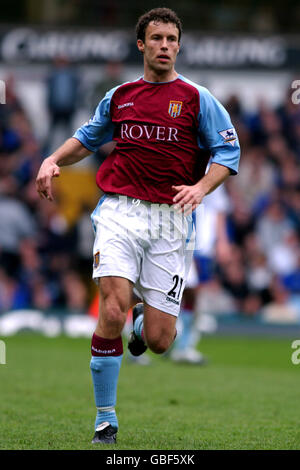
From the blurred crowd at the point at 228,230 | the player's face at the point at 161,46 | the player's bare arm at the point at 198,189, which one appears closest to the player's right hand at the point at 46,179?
the player's bare arm at the point at 198,189

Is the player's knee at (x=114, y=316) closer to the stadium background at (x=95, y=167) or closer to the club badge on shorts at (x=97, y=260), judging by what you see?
the club badge on shorts at (x=97, y=260)

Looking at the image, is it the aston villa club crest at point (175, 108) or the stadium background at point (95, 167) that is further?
the stadium background at point (95, 167)

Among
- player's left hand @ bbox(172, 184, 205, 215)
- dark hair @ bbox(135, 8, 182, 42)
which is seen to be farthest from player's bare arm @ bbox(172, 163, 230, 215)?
dark hair @ bbox(135, 8, 182, 42)

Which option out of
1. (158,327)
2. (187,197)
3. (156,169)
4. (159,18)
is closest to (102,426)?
(158,327)

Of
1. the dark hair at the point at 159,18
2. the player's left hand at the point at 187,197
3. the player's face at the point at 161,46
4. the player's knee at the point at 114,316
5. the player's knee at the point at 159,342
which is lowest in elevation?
the player's knee at the point at 159,342

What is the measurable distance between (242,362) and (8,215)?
5.57 metres

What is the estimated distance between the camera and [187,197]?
5508 mm

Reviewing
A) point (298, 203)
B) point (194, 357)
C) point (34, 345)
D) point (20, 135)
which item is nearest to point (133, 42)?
point (20, 135)

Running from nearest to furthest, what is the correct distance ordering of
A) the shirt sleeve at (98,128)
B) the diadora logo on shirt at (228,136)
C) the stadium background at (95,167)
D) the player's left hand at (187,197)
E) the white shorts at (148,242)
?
the player's left hand at (187,197), the white shorts at (148,242), the diadora logo on shirt at (228,136), the shirt sleeve at (98,128), the stadium background at (95,167)

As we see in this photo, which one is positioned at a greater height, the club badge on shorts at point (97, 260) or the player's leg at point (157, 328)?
the club badge on shorts at point (97, 260)

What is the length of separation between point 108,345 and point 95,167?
38.2 ft

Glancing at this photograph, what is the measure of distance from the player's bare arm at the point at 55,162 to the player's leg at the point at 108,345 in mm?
680

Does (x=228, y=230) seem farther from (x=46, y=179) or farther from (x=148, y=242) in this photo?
(x=46, y=179)

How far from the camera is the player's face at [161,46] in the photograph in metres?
5.89
